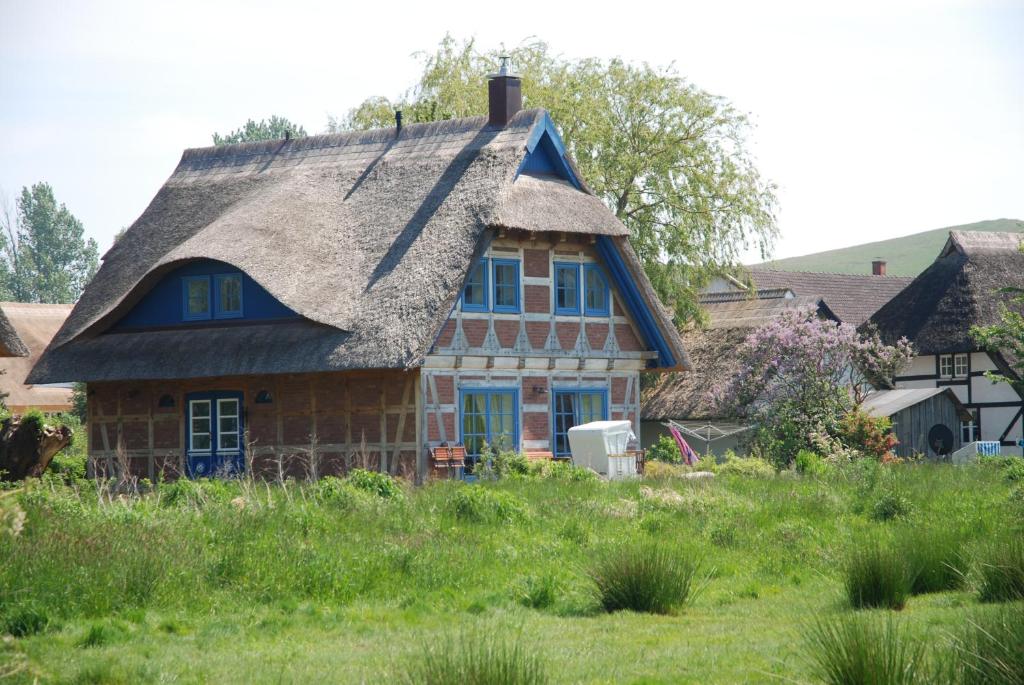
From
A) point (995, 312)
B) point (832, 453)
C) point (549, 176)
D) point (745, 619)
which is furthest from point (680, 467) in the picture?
point (995, 312)

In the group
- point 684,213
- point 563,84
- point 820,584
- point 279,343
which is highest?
point 563,84

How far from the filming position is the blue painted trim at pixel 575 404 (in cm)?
2670

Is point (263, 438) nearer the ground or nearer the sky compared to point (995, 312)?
nearer the ground

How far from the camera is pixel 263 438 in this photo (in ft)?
85.0

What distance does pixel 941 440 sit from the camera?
33.6 meters

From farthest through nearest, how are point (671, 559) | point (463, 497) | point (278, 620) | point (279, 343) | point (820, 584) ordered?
point (279, 343), point (463, 497), point (820, 584), point (671, 559), point (278, 620)

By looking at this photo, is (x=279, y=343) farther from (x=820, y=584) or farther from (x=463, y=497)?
(x=820, y=584)

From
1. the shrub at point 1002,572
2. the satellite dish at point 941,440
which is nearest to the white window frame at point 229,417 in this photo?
the satellite dish at point 941,440

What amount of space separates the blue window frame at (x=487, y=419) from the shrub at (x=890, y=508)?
30.4 ft

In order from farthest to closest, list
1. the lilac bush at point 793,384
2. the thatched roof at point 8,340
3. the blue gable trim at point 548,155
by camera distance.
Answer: the lilac bush at point 793,384, the blue gable trim at point 548,155, the thatched roof at point 8,340

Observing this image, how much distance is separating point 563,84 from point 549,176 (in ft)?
29.1

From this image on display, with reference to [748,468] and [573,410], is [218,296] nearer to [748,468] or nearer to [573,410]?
[573,410]

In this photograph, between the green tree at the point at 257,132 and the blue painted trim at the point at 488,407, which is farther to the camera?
the green tree at the point at 257,132

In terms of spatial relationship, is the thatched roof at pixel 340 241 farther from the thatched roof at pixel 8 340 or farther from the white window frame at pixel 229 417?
the thatched roof at pixel 8 340
